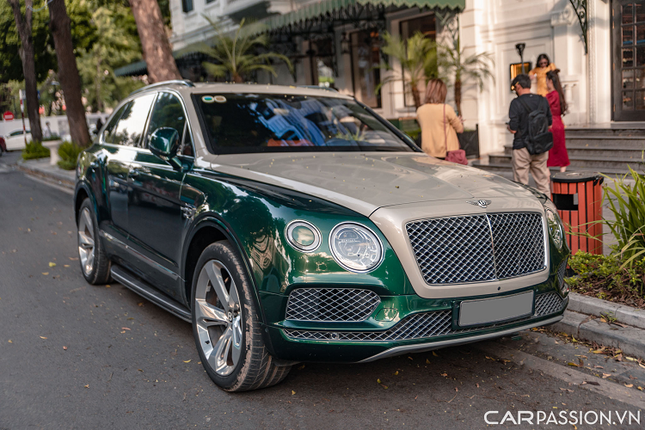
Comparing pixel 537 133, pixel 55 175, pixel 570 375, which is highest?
pixel 537 133

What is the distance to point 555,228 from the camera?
388cm

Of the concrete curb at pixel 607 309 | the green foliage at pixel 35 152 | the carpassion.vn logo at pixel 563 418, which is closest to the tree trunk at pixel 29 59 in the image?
the green foliage at pixel 35 152

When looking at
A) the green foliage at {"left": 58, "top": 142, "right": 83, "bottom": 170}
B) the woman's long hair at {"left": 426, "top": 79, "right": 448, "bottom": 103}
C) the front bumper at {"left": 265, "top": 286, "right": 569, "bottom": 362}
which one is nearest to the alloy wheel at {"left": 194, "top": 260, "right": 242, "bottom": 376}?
the front bumper at {"left": 265, "top": 286, "right": 569, "bottom": 362}

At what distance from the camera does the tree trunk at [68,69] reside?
778 inches

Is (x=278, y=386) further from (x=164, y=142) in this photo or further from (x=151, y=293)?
(x=164, y=142)

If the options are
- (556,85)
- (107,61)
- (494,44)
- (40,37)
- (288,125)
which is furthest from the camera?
(107,61)

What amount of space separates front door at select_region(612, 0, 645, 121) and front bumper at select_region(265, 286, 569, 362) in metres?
10.4

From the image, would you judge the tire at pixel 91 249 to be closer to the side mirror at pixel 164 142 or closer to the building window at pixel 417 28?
the side mirror at pixel 164 142

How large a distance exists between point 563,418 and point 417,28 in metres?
14.8

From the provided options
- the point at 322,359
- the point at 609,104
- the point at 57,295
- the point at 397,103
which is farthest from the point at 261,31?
the point at 322,359

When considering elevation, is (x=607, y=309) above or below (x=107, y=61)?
below

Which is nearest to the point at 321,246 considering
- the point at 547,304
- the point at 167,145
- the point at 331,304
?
the point at 331,304

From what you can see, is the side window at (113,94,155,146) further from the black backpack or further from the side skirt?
the black backpack

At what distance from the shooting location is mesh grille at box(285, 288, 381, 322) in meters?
3.29
